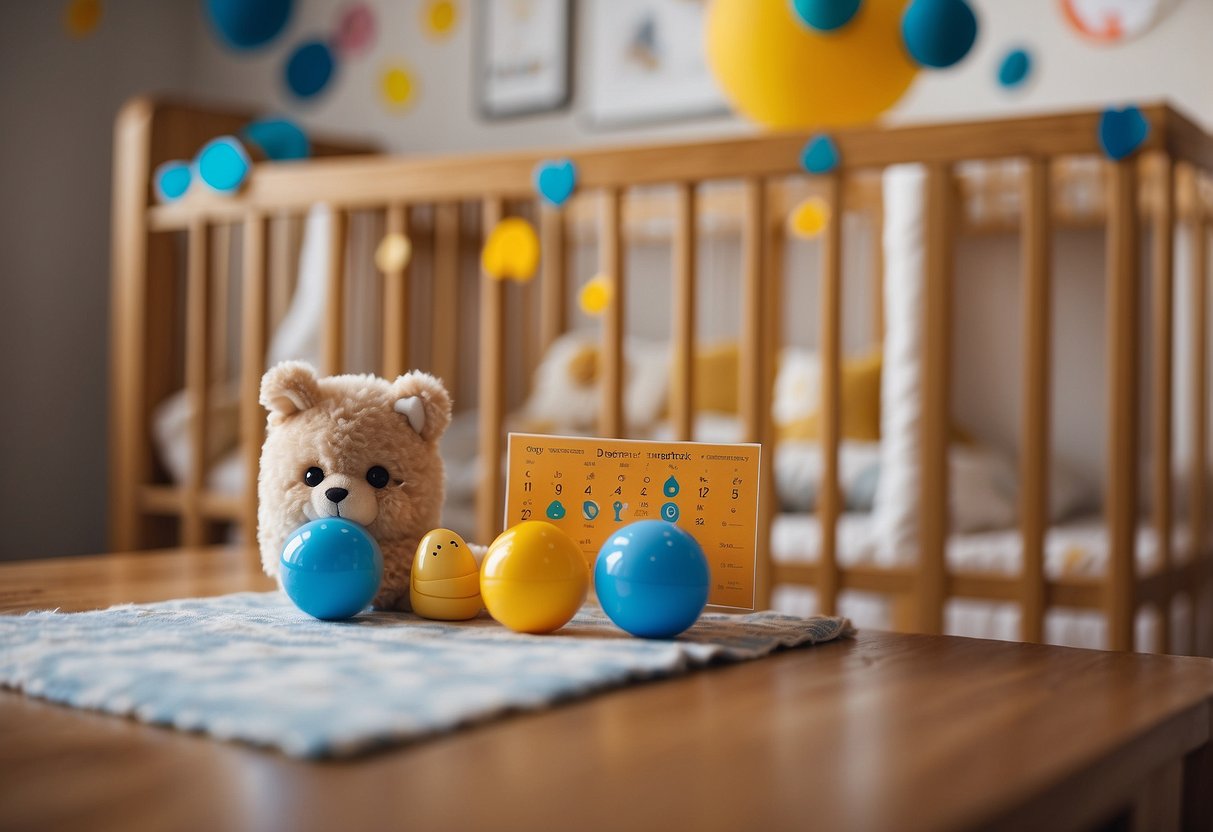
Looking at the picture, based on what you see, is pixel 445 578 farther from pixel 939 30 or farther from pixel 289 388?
pixel 939 30

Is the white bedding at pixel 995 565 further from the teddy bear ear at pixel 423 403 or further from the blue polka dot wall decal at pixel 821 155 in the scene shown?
the teddy bear ear at pixel 423 403

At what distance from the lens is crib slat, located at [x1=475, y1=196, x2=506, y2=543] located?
1.86 meters

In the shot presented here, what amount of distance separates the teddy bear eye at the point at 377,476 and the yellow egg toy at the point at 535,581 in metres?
0.12

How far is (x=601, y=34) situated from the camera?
3.12 metres

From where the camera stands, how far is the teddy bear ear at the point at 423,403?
0.87 meters

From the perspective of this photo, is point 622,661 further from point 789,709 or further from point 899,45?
point 899,45

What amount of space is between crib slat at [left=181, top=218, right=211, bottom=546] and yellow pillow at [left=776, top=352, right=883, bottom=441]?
3.76ft

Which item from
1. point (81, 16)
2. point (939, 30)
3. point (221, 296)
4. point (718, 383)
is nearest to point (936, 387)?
point (939, 30)

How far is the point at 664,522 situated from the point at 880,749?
27cm

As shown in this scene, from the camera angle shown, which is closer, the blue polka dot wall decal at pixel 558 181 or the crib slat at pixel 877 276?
the blue polka dot wall decal at pixel 558 181

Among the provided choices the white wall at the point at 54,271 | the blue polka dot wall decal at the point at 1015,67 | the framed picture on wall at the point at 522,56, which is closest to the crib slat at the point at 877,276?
the blue polka dot wall decal at the point at 1015,67

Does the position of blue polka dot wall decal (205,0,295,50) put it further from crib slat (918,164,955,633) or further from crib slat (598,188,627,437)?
crib slat (918,164,955,633)

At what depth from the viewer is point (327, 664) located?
67 centimetres

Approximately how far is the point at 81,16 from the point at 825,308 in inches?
93.0
